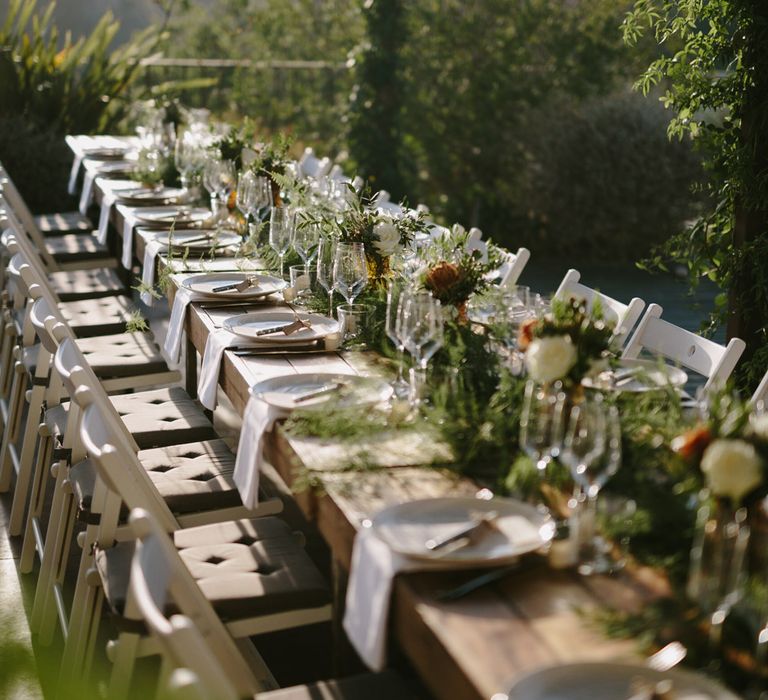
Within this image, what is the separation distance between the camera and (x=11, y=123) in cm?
830

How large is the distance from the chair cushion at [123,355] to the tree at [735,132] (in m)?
2.01

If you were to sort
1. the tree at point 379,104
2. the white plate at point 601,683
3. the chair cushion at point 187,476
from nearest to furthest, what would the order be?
the white plate at point 601,683 → the chair cushion at point 187,476 → the tree at point 379,104

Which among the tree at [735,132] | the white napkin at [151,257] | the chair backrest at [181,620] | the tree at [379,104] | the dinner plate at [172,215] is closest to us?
the chair backrest at [181,620]

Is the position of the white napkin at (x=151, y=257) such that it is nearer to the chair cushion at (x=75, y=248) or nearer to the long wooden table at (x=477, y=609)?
the chair cushion at (x=75, y=248)

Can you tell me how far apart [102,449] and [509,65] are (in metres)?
8.10

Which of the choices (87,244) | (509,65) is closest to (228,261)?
(87,244)

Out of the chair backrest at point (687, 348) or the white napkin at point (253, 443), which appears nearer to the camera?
the white napkin at point (253, 443)

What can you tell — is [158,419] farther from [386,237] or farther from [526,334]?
[526,334]

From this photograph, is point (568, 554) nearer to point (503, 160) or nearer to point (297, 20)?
point (503, 160)

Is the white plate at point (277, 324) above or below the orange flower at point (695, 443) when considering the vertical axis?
below

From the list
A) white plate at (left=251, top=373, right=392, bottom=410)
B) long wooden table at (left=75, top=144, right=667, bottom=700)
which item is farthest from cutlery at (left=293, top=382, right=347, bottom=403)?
long wooden table at (left=75, top=144, right=667, bottom=700)

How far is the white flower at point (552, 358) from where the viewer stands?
2119 millimetres

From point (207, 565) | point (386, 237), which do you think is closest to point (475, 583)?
point (207, 565)

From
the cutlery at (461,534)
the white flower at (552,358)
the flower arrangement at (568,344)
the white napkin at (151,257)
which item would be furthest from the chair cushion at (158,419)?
A: the cutlery at (461,534)
